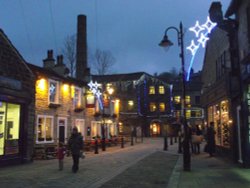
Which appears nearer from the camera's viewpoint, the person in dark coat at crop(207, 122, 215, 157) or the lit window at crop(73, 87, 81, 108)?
the person in dark coat at crop(207, 122, 215, 157)

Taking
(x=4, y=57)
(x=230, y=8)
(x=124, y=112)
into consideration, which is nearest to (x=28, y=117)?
(x=4, y=57)

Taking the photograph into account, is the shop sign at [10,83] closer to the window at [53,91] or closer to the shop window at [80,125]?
the window at [53,91]

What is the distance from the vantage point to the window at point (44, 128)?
80.6ft

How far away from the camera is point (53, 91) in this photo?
2623cm

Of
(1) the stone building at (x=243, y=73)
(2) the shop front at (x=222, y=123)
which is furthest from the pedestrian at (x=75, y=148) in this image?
(2) the shop front at (x=222, y=123)

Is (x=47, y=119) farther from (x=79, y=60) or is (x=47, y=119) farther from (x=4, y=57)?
(x=79, y=60)

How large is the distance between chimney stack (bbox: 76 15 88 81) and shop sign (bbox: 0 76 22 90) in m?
25.4

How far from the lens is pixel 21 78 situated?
18.1 meters

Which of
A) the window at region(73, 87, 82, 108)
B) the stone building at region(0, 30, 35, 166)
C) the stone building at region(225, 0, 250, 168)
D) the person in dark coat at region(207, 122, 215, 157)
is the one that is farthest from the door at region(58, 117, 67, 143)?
the stone building at region(225, 0, 250, 168)

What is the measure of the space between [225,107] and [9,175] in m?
10.9

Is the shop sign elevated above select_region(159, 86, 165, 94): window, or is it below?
below

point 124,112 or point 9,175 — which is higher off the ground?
point 124,112

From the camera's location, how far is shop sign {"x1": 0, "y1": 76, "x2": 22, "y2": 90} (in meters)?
16.3

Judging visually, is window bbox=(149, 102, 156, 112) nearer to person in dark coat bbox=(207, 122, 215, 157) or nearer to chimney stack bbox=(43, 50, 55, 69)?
chimney stack bbox=(43, 50, 55, 69)
